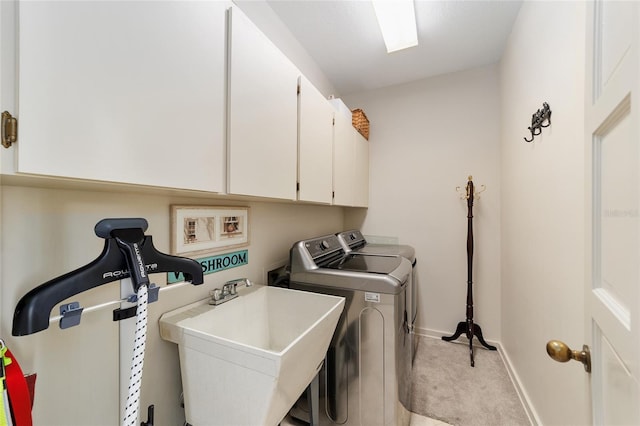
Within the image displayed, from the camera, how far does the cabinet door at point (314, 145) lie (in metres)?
1.41

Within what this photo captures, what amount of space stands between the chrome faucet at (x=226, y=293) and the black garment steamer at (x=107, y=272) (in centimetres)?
49

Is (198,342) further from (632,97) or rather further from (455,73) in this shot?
(455,73)

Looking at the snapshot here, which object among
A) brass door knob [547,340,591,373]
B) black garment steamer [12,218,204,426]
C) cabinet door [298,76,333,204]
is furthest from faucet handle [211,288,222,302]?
brass door knob [547,340,591,373]

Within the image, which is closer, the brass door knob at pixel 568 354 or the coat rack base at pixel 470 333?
the brass door knob at pixel 568 354

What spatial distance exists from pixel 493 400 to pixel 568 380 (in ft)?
2.69

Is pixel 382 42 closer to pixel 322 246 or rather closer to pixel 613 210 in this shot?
pixel 322 246

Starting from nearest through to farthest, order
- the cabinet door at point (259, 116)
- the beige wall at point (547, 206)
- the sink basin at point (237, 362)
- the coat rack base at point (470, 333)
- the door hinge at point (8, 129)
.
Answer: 1. the door hinge at point (8, 129)
2. the sink basin at point (237, 362)
3. the cabinet door at point (259, 116)
4. the beige wall at point (547, 206)
5. the coat rack base at point (470, 333)

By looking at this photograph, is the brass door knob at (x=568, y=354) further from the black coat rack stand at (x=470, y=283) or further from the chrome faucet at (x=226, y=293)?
the black coat rack stand at (x=470, y=283)

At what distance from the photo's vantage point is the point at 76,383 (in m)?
0.77

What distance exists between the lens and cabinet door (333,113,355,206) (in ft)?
6.29

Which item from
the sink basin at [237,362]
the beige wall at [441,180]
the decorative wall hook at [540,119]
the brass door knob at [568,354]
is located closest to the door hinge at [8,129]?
the sink basin at [237,362]

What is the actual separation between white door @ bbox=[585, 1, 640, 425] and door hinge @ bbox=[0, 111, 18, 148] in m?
1.11

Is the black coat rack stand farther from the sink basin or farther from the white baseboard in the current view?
the sink basin

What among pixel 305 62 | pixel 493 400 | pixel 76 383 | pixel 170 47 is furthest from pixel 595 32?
pixel 493 400
